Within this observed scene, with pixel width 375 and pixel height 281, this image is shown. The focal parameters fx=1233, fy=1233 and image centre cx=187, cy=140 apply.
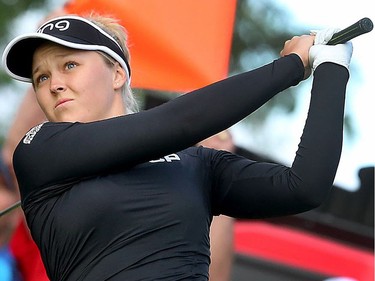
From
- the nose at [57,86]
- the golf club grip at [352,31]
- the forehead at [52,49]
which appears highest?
the golf club grip at [352,31]

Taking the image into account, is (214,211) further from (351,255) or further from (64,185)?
(351,255)

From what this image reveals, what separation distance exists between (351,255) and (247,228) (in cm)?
51

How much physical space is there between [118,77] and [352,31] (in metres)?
0.58

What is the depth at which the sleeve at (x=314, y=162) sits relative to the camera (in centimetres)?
247

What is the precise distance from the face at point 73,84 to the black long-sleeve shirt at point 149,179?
7cm

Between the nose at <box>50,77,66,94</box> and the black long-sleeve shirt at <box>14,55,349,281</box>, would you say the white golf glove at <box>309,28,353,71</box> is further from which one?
the nose at <box>50,77,66,94</box>

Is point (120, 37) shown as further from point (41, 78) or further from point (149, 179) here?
point (149, 179)

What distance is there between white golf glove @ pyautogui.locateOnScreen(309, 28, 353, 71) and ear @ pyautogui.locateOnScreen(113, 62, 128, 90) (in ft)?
1.49

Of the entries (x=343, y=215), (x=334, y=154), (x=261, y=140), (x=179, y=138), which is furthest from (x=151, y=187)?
(x=261, y=140)

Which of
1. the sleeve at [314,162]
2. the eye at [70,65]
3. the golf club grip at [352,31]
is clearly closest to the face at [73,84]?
the eye at [70,65]

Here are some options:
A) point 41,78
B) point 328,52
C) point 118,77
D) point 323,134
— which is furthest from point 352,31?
point 41,78

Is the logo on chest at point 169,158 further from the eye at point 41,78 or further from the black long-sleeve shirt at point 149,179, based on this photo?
the eye at point 41,78

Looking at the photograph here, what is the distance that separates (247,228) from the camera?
17.1ft

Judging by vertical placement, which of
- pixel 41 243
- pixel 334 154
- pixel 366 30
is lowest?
pixel 41 243
